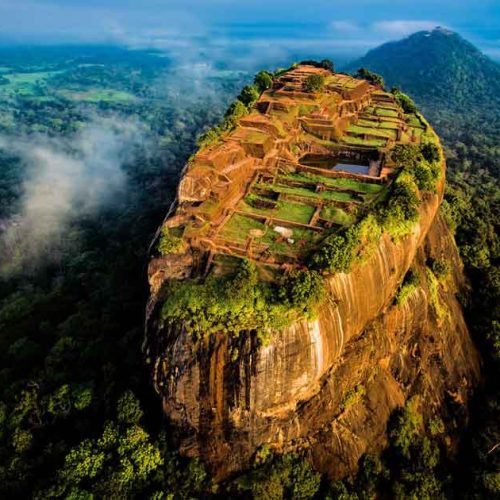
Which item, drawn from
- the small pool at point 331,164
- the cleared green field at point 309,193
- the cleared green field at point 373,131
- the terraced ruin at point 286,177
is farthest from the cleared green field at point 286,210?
the cleared green field at point 373,131

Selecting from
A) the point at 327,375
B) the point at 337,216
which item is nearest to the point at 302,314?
the point at 327,375

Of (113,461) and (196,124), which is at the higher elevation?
(113,461)

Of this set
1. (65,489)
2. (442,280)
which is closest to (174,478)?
(65,489)

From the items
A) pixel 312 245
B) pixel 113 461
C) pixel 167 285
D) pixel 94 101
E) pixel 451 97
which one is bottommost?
pixel 94 101

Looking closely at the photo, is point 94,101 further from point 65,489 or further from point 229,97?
point 65,489

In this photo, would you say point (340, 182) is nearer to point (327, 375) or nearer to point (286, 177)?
point (286, 177)

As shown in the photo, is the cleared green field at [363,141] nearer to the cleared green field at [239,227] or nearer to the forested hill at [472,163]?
the forested hill at [472,163]
